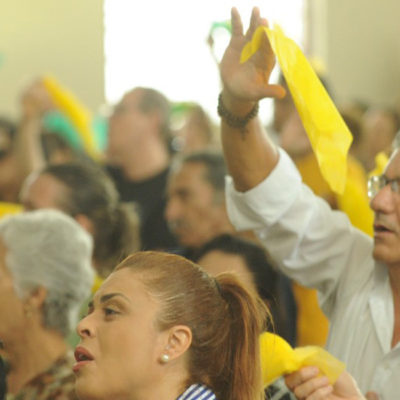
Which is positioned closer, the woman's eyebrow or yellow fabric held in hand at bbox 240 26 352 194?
the woman's eyebrow

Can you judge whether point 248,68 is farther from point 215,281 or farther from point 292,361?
point 292,361

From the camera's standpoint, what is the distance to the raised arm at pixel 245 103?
223 centimetres

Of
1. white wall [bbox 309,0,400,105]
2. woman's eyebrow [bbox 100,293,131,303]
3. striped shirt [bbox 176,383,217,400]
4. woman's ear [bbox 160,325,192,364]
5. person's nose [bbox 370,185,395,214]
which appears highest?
person's nose [bbox 370,185,395,214]

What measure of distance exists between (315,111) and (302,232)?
41 cm

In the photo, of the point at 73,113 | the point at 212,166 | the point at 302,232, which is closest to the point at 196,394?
the point at 302,232

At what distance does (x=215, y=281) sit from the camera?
6.70 ft

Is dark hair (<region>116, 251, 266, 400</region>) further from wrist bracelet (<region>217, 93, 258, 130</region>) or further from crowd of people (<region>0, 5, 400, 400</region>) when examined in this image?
wrist bracelet (<region>217, 93, 258, 130</region>)

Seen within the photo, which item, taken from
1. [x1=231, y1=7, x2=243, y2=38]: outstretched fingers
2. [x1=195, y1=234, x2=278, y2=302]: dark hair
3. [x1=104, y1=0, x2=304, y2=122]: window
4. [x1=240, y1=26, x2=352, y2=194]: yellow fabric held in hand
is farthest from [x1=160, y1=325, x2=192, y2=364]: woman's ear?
[x1=104, y1=0, x2=304, y2=122]: window

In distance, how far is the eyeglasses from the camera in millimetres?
2328

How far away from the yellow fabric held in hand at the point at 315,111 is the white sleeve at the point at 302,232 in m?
0.26

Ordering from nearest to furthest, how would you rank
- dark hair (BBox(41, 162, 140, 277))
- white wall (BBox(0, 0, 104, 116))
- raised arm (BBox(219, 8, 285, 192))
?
raised arm (BBox(219, 8, 285, 192)) < dark hair (BBox(41, 162, 140, 277)) < white wall (BBox(0, 0, 104, 116))

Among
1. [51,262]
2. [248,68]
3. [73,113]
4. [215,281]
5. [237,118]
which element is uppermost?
[248,68]

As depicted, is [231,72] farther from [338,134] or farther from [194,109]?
[194,109]

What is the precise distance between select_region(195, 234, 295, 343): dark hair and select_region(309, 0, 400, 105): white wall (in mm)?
6010
